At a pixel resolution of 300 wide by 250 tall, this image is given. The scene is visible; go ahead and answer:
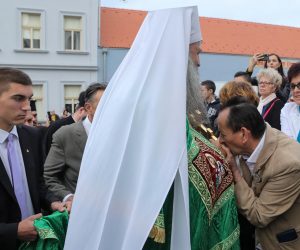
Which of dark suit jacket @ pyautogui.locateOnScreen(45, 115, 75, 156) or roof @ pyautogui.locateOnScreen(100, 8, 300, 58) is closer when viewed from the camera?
dark suit jacket @ pyautogui.locateOnScreen(45, 115, 75, 156)

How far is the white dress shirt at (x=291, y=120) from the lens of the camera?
3.54m

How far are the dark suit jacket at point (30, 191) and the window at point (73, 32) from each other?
18.5 m

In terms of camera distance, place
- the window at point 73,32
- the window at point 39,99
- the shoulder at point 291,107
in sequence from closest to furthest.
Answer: the shoulder at point 291,107
the window at point 39,99
the window at point 73,32

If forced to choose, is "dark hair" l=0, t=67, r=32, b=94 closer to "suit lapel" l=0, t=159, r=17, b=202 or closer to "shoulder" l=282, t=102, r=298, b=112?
"suit lapel" l=0, t=159, r=17, b=202

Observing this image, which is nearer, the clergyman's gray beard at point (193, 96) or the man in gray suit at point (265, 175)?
the clergyman's gray beard at point (193, 96)

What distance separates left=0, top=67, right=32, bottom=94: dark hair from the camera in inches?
86.9

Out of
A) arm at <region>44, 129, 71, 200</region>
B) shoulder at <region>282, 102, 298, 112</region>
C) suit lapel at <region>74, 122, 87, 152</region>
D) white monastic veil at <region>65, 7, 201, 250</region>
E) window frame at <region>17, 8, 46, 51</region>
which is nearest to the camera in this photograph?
white monastic veil at <region>65, 7, 201, 250</region>

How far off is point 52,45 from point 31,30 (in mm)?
1204

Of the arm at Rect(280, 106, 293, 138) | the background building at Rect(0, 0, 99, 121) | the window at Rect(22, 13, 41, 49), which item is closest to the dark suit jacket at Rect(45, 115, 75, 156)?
the arm at Rect(280, 106, 293, 138)

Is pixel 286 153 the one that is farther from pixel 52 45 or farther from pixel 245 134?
pixel 52 45

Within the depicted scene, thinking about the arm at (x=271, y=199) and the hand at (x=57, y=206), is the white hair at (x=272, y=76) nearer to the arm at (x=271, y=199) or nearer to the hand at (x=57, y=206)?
the arm at (x=271, y=199)

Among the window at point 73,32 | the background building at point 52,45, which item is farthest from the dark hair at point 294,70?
the window at point 73,32

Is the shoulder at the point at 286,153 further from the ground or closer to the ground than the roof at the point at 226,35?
closer to the ground

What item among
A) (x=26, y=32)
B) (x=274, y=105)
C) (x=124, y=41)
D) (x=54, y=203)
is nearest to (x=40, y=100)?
(x=26, y=32)
